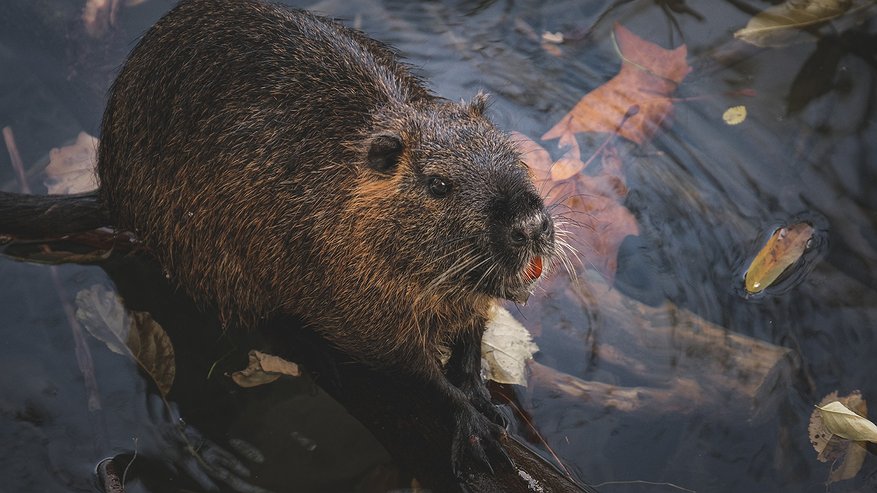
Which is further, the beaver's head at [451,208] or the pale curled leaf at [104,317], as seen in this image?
the pale curled leaf at [104,317]

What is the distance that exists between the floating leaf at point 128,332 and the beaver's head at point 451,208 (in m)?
1.16

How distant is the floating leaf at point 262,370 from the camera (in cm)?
410

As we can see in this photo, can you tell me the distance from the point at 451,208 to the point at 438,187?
0.30 feet

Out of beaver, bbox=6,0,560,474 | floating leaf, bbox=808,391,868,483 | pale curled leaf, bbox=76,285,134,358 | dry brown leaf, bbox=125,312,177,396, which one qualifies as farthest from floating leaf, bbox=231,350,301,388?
floating leaf, bbox=808,391,868,483

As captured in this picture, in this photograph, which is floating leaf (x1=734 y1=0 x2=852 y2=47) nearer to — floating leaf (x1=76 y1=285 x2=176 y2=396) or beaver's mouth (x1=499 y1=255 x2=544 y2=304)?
beaver's mouth (x1=499 y1=255 x2=544 y2=304)

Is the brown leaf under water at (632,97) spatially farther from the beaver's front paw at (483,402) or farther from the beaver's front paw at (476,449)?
the beaver's front paw at (476,449)

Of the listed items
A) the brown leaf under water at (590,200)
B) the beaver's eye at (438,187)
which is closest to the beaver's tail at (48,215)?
the beaver's eye at (438,187)

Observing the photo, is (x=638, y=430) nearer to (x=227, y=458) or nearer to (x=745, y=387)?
(x=745, y=387)

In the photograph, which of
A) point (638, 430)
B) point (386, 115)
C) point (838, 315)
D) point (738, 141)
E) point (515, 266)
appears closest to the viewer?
point (515, 266)

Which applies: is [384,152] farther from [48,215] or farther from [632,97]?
[632,97]

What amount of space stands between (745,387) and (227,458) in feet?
7.03

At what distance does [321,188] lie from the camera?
367 cm

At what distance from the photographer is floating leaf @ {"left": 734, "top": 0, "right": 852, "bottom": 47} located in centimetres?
535

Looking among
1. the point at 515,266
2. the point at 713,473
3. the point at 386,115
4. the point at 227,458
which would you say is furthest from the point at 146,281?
the point at 713,473
